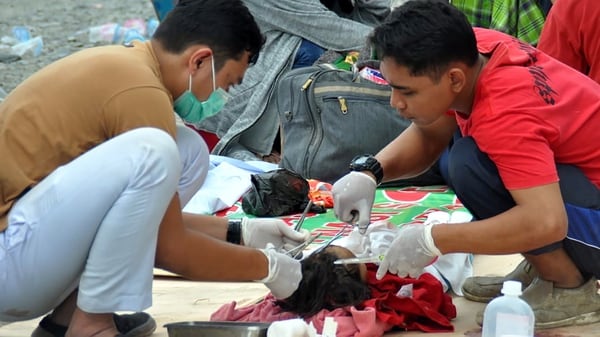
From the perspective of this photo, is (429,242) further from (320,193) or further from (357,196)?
(320,193)

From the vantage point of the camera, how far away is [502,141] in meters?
2.84

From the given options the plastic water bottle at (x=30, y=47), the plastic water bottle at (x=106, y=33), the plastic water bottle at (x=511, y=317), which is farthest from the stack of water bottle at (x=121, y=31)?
the plastic water bottle at (x=511, y=317)

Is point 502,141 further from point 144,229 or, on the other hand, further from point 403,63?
point 144,229

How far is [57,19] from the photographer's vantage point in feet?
31.4

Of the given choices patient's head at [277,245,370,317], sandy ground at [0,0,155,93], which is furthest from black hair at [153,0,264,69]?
sandy ground at [0,0,155,93]

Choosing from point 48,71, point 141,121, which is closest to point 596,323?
point 141,121

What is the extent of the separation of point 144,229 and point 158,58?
50 cm

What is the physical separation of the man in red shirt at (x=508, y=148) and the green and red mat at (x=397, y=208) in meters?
1.08

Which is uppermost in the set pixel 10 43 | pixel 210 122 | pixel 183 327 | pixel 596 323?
pixel 183 327

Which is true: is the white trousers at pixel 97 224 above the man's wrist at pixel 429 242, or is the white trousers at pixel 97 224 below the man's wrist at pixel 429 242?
above

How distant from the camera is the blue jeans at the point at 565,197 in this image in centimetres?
296

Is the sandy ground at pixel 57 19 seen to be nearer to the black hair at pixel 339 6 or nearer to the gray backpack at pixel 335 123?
the black hair at pixel 339 6

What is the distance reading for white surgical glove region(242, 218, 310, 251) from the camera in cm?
324

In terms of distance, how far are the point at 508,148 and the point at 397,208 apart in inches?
65.0
